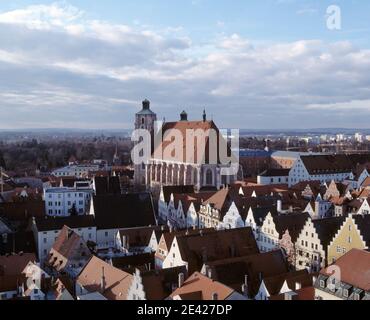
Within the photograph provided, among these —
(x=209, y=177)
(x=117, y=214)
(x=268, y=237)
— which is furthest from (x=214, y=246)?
(x=209, y=177)

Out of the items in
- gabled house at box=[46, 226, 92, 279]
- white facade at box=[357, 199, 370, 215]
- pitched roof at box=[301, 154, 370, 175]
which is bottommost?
gabled house at box=[46, 226, 92, 279]

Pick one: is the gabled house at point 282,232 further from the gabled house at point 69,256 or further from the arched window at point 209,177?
the arched window at point 209,177

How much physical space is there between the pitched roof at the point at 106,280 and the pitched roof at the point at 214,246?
5978 mm

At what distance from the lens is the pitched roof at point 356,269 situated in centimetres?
2602

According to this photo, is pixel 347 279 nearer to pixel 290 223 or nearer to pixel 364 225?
pixel 364 225

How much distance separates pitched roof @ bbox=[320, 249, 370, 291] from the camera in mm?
26016

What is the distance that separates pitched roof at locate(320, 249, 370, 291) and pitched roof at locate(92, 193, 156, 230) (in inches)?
1312

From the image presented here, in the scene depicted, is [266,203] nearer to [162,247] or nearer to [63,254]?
[162,247]

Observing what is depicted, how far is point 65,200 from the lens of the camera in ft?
239

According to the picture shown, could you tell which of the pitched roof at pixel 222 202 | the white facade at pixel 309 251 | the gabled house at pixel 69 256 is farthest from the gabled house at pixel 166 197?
the white facade at pixel 309 251

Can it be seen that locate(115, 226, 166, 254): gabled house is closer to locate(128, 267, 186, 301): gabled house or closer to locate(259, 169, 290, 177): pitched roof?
locate(128, 267, 186, 301): gabled house

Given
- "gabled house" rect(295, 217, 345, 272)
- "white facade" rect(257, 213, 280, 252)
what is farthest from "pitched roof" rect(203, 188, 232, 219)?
"gabled house" rect(295, 217, 345, 272)

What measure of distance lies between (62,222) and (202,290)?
96.7 ft

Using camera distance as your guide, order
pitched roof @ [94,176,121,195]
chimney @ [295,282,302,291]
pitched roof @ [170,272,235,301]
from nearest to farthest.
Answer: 1. pitched roof @ [170,272,235,301]
2. chimney @ [295,282,302,291]
3. pitched roof @ [94,176,121,195]
